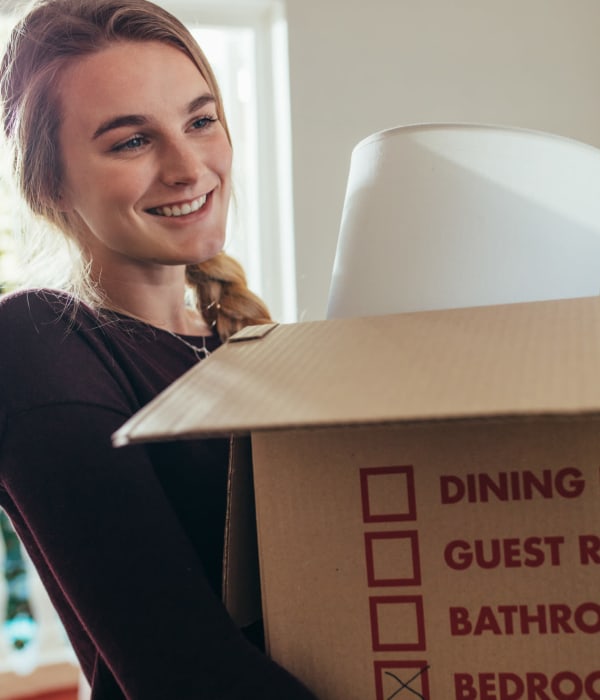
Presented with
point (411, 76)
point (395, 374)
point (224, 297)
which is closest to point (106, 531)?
point (395, 374)

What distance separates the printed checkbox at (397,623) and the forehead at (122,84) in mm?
560

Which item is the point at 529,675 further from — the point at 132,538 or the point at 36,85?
the point at 36,85

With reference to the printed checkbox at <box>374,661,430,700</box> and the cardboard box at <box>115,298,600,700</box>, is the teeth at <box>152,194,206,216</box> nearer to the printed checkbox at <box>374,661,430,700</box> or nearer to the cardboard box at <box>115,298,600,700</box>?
the cardboard box at <box>115,298,600,700</box>

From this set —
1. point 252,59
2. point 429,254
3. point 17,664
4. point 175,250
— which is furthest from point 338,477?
point 17,664

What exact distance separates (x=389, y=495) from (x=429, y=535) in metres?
0.04

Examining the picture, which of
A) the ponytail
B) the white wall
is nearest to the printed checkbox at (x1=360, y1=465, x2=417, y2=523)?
the ponytail

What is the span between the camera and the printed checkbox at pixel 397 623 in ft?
1.82

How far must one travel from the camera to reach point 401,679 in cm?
56

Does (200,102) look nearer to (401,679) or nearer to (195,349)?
(195,349)

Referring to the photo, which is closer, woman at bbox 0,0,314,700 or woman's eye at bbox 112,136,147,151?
woman at bbox 0,0,314,700

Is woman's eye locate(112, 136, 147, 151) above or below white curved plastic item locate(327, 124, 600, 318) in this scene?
above

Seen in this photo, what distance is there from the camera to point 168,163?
92cm

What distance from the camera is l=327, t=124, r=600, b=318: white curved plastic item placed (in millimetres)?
750

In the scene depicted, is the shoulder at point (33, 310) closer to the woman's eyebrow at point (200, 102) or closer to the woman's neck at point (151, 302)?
the woman's neck at point (151, 302)
